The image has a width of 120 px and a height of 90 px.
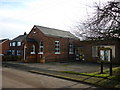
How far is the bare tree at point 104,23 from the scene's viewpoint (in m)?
9.07

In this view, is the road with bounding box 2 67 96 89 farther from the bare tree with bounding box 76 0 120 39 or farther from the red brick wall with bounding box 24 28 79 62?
the red brick wall with bounding box 24 28 79 62

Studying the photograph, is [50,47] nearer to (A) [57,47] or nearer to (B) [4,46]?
(A) [57,47]

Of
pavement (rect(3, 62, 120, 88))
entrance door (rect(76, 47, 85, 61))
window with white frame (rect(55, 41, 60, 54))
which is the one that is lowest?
pavement (rect(3, 62, 120, 88))


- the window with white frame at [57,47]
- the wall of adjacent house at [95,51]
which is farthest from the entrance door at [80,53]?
the window with white frame at [57,47]

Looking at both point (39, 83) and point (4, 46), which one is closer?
point (39, 83)

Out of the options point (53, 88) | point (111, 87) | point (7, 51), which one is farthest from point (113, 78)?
point (7, 51)

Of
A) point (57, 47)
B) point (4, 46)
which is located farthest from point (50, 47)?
point (4, 46)

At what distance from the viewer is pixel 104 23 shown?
31.4 ft

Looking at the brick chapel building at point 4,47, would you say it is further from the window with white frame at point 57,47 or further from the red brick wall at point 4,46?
the window with white frame at point 57,47

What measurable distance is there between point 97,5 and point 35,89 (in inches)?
300

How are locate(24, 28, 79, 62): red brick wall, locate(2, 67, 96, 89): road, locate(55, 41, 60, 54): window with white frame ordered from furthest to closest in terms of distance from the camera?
locate(55, 41, 60, 54): window with white frame
locate(24, 28, 79, 62): red brick wall
locate(2, 67, 96, 89): road

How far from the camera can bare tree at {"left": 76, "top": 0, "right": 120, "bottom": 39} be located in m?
9.07

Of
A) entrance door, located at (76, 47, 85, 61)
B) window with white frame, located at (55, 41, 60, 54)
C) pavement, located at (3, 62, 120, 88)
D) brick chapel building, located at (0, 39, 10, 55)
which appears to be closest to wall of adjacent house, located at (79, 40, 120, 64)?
entrance door, located at (76, 47, 85, 61)

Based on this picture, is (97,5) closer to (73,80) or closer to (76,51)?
(73,80)
